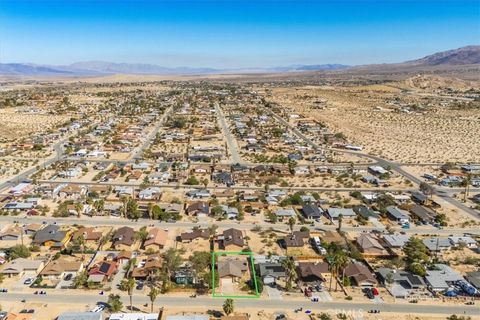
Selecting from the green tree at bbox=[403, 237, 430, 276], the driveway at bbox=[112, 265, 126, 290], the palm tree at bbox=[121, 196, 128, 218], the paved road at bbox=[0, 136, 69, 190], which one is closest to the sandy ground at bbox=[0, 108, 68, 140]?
the paved road at bbox=[0, 136, 69, 190]

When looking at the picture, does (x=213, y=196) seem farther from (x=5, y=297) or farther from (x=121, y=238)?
(x=5, y=297)

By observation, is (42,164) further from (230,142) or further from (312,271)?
(312,271)

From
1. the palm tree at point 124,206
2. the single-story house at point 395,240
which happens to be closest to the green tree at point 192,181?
the palm tree at point 124,206

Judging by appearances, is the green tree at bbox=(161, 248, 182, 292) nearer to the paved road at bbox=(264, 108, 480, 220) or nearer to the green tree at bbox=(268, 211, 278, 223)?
the green tree at bbox=(268, 211, 278, 223)

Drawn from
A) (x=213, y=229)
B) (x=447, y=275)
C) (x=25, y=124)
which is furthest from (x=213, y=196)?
(x=25, y=124)

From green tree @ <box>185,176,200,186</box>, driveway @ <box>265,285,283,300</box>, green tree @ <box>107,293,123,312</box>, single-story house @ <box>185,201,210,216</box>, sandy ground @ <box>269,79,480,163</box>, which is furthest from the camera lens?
sandy ground @ <box>269,79,480,163</box>

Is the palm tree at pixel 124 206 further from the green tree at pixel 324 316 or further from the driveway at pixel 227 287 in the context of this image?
the green tree at pixel 324 316

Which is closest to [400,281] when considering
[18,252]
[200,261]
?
[200,261]

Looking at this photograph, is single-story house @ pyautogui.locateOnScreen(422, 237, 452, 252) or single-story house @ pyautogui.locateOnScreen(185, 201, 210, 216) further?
single-story house @ pyautogui.locateOnScreen(185, 201, 210, 216)
